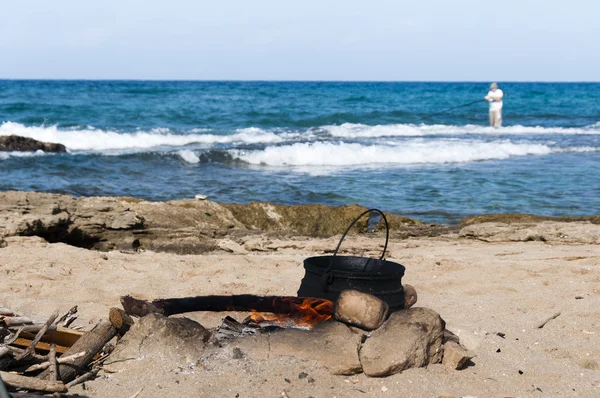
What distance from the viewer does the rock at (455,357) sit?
4176mm

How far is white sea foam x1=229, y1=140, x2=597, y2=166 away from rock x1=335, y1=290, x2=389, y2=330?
1382 cm

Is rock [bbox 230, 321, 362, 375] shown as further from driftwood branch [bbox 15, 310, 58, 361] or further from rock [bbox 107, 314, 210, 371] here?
driftwood branch [bbox 15, 310, 58, 361]

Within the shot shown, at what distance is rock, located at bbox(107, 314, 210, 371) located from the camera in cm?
404

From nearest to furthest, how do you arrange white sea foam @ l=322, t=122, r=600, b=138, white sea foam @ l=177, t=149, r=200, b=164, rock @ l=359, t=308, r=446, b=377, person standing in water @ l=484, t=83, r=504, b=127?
1. rock @ l=359, t=308, r=446, b=377
2. white sea foam @ l=177, t=149, r=200, b=164
3. person standing in water @ l=484, t=83, r=504, b=127
4. white sea foam @ l=322, t=122, r=600, b=138

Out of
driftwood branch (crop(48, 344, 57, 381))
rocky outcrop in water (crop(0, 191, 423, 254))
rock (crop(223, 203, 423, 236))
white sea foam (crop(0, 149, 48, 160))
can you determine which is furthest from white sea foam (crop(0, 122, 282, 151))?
driftwood branch (crop(48, 344, 57, 381))

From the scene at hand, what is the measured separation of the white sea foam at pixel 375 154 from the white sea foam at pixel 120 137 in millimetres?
4044

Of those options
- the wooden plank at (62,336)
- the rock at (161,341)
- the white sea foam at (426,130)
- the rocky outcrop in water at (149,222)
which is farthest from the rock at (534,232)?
the white sea foam at (426,130)

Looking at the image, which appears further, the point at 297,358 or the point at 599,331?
the point at 599,331

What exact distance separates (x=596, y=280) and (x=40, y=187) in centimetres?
990

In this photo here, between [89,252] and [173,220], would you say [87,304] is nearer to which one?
[89,252]

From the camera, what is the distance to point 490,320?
5277mm

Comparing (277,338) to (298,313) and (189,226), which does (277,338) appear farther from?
(189,226)

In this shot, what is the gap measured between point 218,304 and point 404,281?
82.1 inches

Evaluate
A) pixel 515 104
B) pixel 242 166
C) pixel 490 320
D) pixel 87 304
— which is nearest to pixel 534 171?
pixel 242 166
